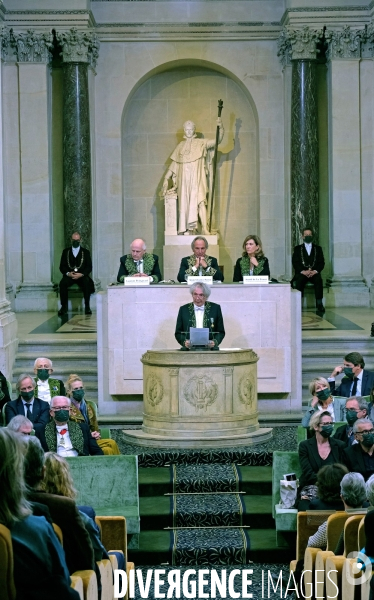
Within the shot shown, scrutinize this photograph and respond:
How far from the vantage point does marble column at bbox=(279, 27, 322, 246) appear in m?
19.4

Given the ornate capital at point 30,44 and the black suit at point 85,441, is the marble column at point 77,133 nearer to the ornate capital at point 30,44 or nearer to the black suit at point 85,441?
the ornate capital at point 30,44

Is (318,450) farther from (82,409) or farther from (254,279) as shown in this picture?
(254,279)

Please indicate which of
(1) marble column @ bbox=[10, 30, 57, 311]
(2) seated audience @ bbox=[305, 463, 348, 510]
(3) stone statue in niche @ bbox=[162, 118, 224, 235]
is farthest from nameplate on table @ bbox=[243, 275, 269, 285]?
(1) marble column @ bbox=[10, 30, 57, 311]

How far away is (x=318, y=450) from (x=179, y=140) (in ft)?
42.7

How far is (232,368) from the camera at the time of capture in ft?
36.4

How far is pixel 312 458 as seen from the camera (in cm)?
881

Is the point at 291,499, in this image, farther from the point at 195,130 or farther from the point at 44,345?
the point at 195,130

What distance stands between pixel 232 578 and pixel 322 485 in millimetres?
1058

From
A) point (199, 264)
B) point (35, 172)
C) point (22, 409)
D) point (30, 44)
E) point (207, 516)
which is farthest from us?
point (35, 172)

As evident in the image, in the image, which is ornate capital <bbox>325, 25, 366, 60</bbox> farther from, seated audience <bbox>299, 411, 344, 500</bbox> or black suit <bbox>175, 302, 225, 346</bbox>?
seated audience <bbox>299, 411, 344, 500</bbox>

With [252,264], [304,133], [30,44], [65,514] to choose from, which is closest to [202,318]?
[252,264]

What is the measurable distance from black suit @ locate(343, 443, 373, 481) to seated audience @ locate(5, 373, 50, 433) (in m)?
2.92

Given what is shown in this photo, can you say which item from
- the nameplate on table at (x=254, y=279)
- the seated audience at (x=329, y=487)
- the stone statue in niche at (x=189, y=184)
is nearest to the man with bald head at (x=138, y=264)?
the nameplate on table at (x=254, y=279)

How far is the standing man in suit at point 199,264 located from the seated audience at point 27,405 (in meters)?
3.38
